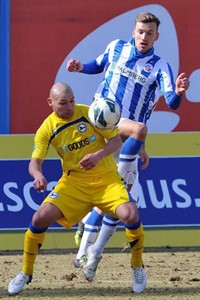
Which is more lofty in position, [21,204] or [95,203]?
[95,203]

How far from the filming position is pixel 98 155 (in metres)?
7.40

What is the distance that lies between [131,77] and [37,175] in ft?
5.62

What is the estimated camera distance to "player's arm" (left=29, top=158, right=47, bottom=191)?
7211 millimetres

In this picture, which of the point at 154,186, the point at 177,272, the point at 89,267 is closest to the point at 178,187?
the point at 154,186

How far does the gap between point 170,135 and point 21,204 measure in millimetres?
1664

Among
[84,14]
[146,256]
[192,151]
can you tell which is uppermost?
[84,14]

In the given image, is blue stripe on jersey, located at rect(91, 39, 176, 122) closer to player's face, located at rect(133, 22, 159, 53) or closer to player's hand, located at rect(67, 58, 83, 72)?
player's face, located at rect(133, 22, 159, 53)

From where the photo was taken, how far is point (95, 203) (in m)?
7.62

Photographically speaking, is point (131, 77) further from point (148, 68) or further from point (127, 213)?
point (127, 213)

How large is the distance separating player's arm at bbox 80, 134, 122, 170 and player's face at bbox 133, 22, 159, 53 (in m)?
1.24

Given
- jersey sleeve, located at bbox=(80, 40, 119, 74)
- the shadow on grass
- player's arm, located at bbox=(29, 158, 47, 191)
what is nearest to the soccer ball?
player's arm, located at bbox=(29, 158, 47, 191)

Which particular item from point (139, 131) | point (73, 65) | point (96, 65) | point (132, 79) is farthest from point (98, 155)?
point (96, 65)

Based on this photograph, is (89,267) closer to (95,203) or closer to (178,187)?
(95,203)

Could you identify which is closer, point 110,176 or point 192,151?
point 110,176
